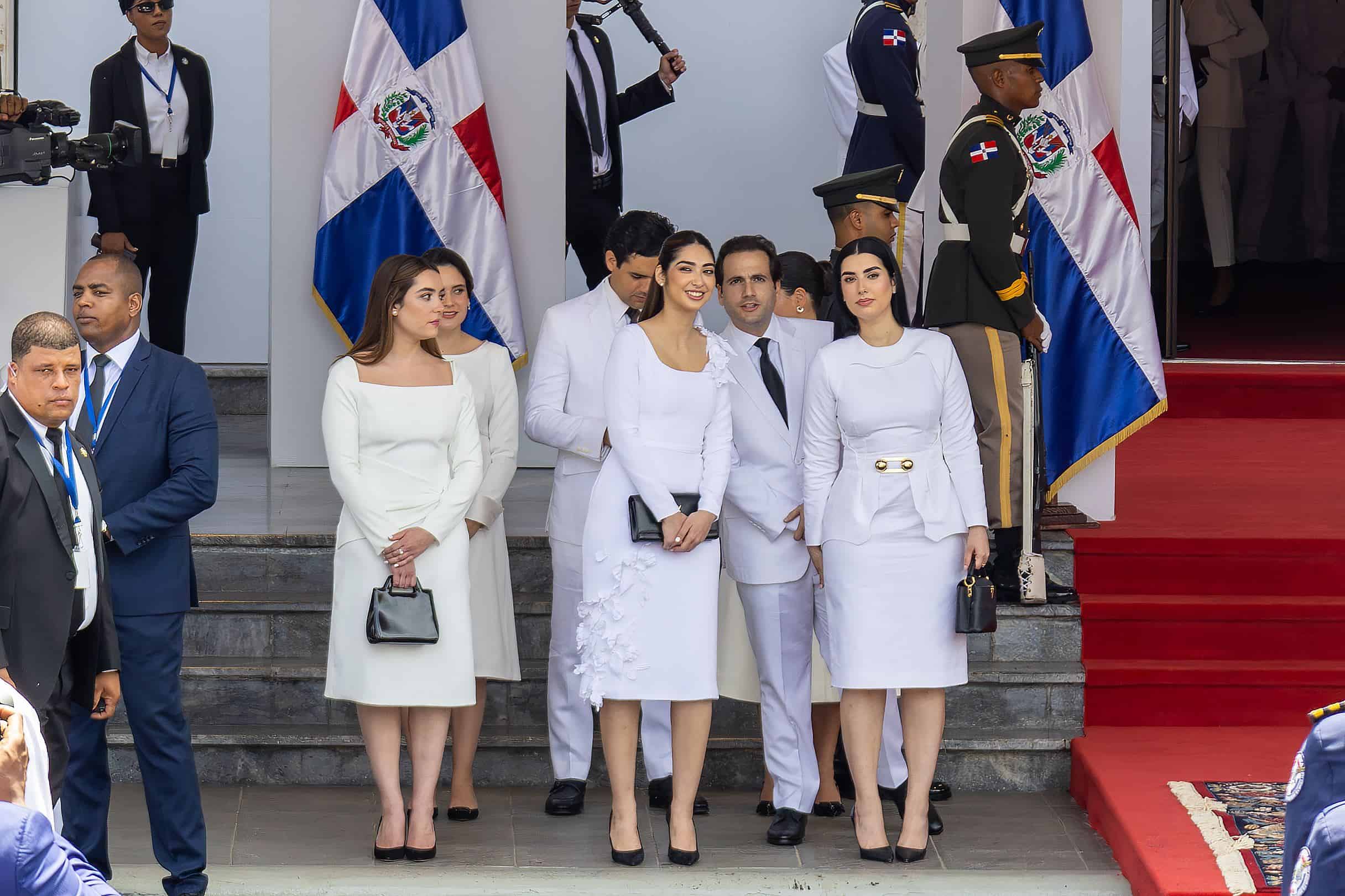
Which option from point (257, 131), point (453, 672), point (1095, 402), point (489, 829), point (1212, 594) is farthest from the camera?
point (257, 131)

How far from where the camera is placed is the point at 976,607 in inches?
174

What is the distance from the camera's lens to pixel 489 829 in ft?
15.5

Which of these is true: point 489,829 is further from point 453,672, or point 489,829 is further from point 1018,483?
point 1018,483

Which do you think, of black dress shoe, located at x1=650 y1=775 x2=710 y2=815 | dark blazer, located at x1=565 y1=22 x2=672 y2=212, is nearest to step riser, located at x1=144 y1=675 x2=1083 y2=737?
black dress shoe, located at x1=650 y1=775 x2=710 y2=815

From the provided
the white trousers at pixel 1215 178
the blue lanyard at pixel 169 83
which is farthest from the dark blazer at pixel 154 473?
the white trousers at pixel 1215 178

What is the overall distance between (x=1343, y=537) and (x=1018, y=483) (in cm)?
115

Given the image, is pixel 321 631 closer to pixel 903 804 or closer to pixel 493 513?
pixel 493 513

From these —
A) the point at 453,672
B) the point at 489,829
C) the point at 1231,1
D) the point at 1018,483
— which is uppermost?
the point at 1231,1

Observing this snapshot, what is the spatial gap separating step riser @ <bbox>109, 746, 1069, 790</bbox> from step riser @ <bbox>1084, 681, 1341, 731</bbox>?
234mm

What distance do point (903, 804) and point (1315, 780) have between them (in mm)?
2424

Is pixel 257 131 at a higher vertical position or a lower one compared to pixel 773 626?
higher

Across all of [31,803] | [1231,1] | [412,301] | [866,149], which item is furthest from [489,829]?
[1231,1]

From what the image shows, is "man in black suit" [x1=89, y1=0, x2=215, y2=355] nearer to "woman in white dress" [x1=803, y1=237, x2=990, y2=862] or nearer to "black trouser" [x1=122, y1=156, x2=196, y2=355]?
"black trouser" [x1=122, y1=156, x2=196, y2=355]

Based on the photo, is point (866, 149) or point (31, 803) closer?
point (31, 803)
